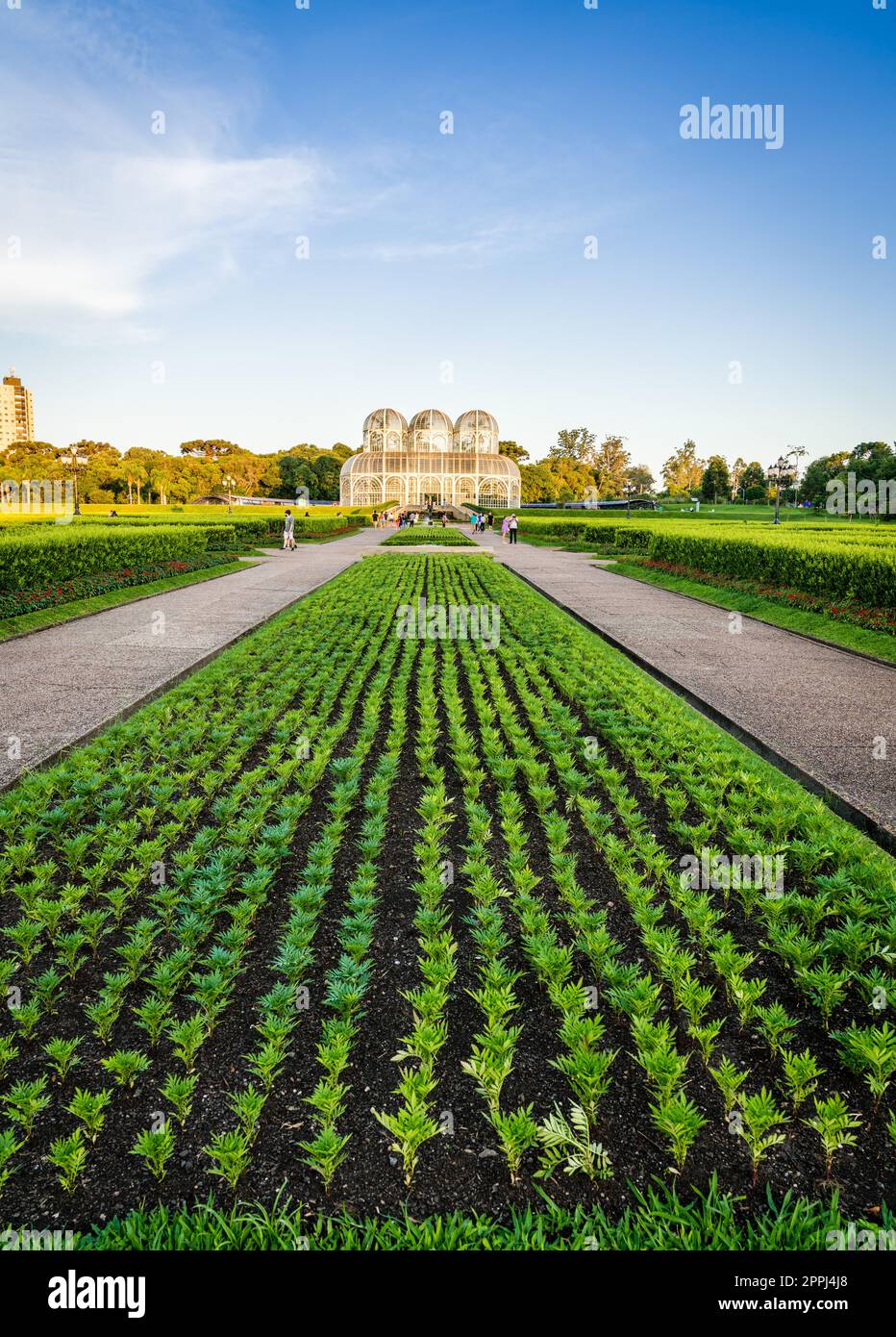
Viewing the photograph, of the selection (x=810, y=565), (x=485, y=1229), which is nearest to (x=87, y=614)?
(x=485, y=1229)

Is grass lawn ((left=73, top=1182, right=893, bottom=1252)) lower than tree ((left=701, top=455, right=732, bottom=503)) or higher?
lower

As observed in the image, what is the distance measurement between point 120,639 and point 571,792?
302 inches

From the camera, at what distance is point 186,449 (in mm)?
117562

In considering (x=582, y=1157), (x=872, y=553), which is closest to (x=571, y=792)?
(x=582, y=1157)

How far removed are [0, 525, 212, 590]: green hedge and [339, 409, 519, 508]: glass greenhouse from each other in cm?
6280

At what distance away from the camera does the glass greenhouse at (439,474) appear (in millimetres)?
81500

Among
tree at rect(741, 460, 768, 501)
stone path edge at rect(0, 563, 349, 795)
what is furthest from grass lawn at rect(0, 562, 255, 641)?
tree at rect(741, 460, 768, 501)

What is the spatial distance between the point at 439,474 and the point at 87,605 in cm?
7210

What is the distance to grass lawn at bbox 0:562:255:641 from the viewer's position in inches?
427

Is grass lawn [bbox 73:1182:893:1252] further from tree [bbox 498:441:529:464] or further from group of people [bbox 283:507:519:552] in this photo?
tree [bbox 498:441:529:464]

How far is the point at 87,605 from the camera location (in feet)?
43.0

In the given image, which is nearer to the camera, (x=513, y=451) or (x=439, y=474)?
(x=439, y=474)

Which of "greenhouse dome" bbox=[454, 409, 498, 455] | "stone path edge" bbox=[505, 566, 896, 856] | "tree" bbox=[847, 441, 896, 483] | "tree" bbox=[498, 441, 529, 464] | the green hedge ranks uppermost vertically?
"tree" bbox=[498, 441, 529, 464]

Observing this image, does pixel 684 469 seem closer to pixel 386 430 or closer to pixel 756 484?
pixel 756 484
